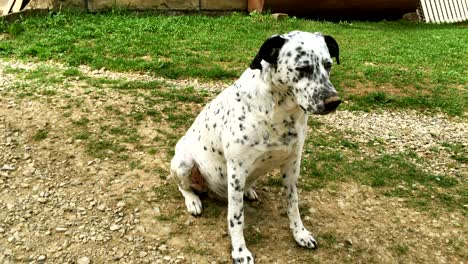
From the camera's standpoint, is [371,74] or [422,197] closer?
[422,197]

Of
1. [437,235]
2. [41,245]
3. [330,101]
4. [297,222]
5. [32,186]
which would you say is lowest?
[437,235]

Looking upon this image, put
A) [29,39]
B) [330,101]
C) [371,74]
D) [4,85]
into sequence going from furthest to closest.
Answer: [29,39], [371,74], [4,85], [330,101]

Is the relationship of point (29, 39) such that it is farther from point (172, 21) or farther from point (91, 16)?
point (172, 21)

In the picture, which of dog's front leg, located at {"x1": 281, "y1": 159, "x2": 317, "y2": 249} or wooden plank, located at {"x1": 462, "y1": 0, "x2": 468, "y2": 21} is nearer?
dog's front leg, located at {"x1": 281, "y1": 159, "x2": 317, "y2": 249}

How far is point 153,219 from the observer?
446 cm

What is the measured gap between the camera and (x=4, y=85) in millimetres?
7211

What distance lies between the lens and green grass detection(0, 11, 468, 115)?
27.3 feet

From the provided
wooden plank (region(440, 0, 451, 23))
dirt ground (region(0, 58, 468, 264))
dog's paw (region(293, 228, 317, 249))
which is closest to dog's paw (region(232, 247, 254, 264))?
dirt ground (region(0, 58, 468, 264))

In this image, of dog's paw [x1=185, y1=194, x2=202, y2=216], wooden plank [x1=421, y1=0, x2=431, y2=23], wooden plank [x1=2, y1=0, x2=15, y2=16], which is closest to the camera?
dog's paw [x1=185, y1=194, x2=202, y2=216]

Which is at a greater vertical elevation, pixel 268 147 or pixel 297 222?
pixel 268 147

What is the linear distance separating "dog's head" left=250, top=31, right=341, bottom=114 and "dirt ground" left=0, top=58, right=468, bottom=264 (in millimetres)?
1566

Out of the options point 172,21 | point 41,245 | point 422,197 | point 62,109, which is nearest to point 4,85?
point 62,109

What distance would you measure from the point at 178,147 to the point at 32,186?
1.64m

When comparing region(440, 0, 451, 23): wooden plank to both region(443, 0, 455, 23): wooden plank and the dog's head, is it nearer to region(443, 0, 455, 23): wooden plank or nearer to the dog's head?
region(443, 0, 455, 23): wooden plank
